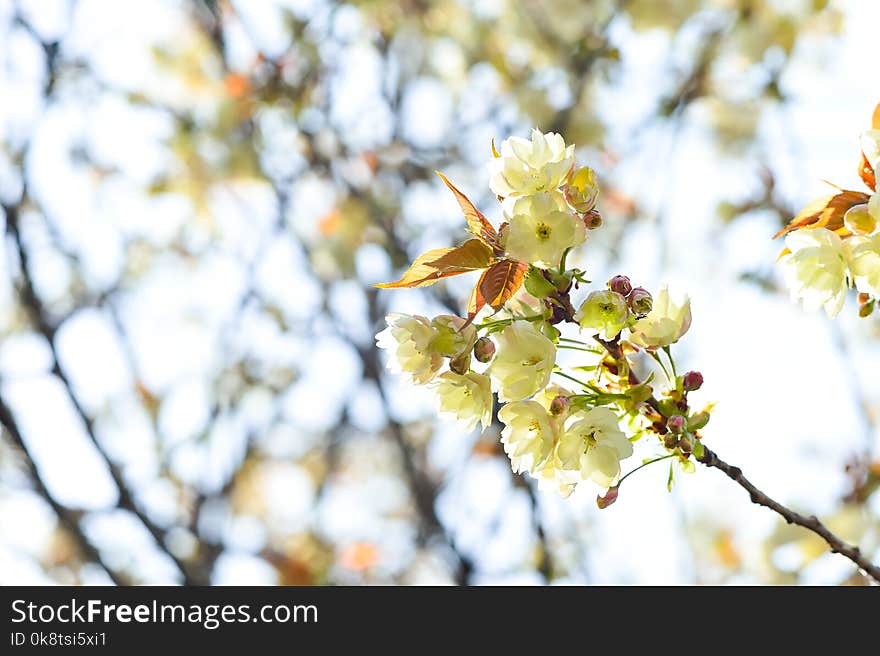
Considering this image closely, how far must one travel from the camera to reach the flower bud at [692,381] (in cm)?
70

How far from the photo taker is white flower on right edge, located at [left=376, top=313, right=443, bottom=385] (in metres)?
0.69

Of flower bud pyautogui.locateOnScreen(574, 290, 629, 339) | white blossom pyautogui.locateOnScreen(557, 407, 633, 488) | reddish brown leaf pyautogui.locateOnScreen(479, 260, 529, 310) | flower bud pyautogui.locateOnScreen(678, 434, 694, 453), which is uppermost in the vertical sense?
reddish brown leaf pyautogui.locateOnScreen(479, 260, 529, 310)

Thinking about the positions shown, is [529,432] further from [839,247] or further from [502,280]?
[839,247]

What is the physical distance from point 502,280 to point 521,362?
72 mm

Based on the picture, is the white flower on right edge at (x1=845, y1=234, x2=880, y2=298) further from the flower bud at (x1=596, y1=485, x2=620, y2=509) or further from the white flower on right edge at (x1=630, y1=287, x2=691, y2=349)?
the flower bud at (x1=596, y1=485, x2=620, y2=509)

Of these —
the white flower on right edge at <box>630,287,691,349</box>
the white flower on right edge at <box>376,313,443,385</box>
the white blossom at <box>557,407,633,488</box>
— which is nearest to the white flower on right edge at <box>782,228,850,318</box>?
the white flower on right edge at <box>630,287,691,349</box>

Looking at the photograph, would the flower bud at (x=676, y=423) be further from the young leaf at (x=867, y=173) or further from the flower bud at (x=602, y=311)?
the young leaf at (x=867, y=173)

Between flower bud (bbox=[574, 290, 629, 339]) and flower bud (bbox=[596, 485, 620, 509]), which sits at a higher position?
flower bud (bbox=[574, 290, 629, 339])

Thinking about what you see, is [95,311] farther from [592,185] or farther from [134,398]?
[592,185]

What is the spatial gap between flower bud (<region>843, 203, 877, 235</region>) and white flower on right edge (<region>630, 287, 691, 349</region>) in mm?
152

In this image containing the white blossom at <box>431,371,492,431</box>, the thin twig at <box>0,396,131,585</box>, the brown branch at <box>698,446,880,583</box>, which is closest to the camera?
the brown branch at <box>698,446,880,583</box>

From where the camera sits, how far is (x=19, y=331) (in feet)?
10.8

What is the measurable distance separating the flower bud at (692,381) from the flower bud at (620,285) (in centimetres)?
10

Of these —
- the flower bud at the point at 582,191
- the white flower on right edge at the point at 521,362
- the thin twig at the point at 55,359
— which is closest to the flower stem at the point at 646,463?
the white flower on right edge at the point at 521,362
